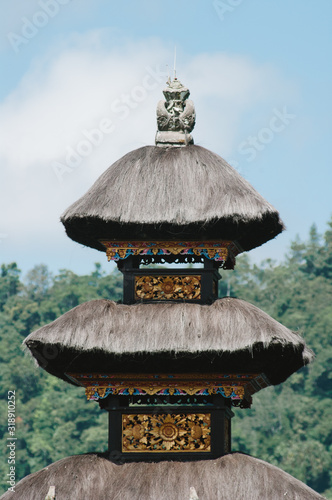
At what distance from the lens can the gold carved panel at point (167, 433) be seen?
16.0 meters

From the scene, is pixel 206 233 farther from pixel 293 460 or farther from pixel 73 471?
pixel 293 460

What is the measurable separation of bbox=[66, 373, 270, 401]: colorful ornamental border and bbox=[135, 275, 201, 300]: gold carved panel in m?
1.05

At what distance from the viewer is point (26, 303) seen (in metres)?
101

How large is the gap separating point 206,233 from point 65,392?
240ft

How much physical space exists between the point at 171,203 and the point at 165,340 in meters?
1.82

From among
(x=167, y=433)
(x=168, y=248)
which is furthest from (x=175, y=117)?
(x=167, y=433)

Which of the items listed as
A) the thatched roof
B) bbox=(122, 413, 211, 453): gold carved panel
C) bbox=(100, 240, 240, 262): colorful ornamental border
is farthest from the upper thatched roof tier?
the thatched roof

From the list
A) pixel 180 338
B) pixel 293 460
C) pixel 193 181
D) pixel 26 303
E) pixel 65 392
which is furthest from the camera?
pixel 26 303

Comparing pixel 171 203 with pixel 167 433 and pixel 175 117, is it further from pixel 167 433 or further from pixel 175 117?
pixel 167 433

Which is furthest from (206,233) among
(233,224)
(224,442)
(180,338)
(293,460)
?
(293,460)

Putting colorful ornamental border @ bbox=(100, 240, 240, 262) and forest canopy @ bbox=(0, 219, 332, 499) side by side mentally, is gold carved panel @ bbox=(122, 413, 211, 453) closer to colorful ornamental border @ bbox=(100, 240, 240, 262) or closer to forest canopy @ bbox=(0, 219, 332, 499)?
colorful ornamental border @ bbox=(100, 240, 240, 262)

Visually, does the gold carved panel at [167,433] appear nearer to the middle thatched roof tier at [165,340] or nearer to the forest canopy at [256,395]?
the middle thatched roof tier at [165,340]

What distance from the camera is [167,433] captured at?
16.0 m

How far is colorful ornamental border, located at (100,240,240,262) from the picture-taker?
1645 centimetres
